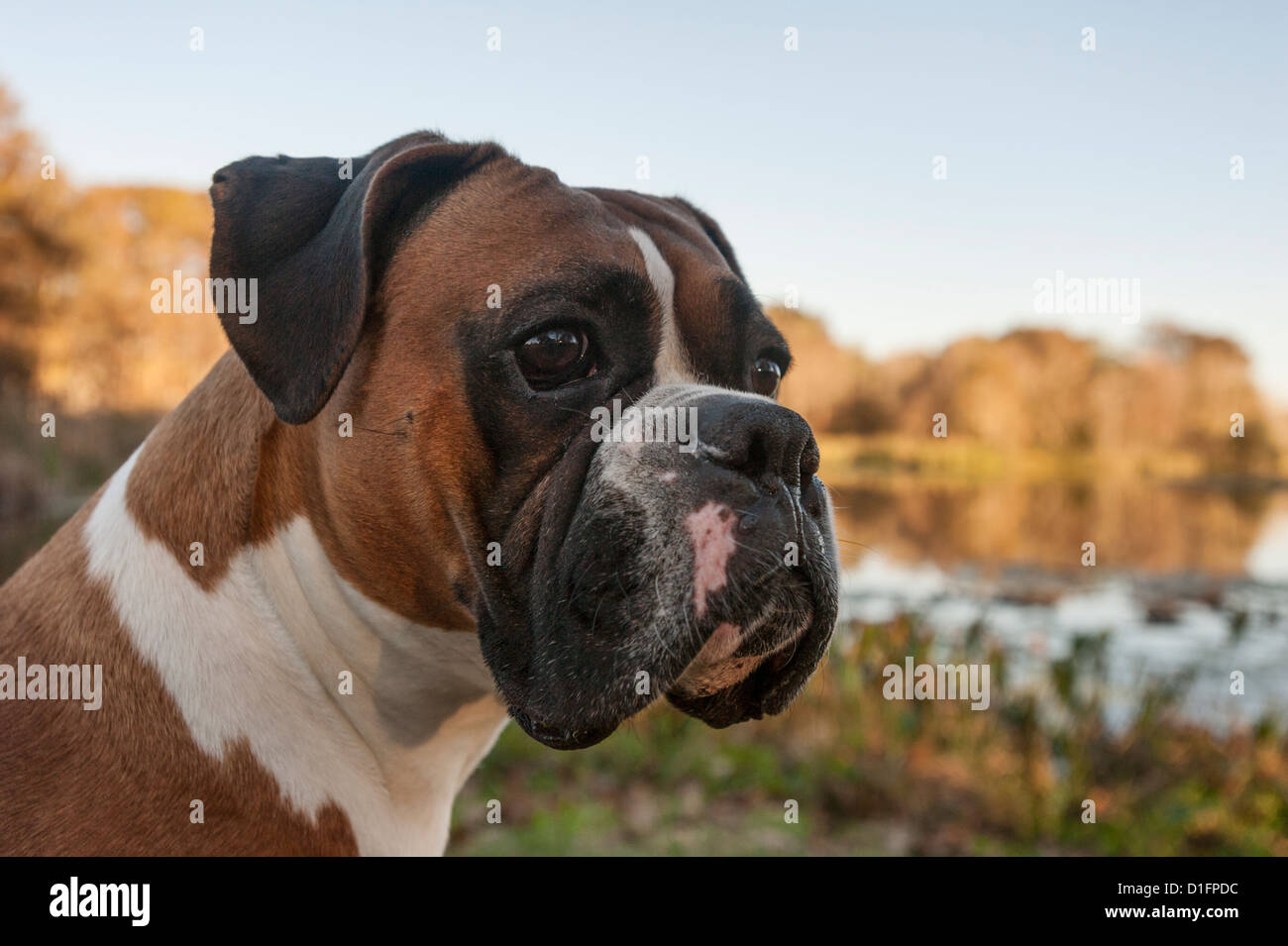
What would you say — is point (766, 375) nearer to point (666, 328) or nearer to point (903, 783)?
point (666, 328)

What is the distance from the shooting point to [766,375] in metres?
2.86

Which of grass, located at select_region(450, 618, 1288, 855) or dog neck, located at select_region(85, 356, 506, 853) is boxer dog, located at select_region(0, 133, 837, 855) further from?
grass, located at select_region(450, 618, 1288, 855)

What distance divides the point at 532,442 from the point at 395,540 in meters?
0.39

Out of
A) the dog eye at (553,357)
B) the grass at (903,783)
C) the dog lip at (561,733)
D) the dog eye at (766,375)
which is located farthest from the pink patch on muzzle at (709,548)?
the grass at (903,783)

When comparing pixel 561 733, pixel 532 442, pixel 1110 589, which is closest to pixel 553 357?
pixel 532 442

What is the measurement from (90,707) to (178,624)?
24 centimetres

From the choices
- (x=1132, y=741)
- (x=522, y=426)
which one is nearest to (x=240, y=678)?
(x=522, y=426)

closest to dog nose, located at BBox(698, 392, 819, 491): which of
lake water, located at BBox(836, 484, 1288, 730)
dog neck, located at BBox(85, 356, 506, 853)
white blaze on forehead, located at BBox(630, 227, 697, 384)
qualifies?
white blaze on forehead, located at BBox(630, 227, 697, 384)

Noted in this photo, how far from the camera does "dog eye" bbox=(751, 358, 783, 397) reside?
277 cm

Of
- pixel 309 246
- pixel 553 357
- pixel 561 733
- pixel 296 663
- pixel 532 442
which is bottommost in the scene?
pixel 561 733

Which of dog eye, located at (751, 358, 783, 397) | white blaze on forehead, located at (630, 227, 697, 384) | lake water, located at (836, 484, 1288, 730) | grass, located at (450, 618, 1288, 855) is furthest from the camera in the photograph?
lake water, located at (836, 484, 1288, 730)

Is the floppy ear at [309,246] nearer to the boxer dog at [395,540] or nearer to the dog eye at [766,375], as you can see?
the boxer dog at [395,540]

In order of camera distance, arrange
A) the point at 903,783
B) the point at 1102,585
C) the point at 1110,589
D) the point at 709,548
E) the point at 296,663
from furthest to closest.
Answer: the point at 1102,585 < the point at 1110,589 < the point at 903,783 < the point at 296,663 < the point at 709,548
